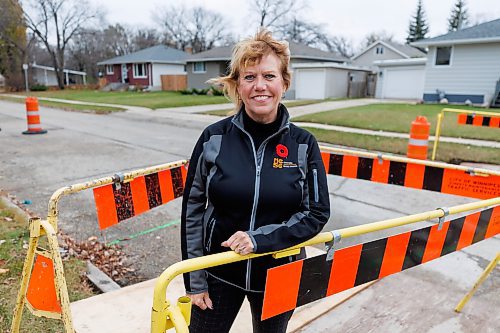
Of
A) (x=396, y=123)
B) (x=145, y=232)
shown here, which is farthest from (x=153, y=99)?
(x=145, y=232)

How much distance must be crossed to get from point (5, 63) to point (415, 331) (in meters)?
59.0

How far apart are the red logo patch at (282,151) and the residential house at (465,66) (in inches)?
976

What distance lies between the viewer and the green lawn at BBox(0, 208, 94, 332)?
304 centimetres

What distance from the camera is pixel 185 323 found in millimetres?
1469

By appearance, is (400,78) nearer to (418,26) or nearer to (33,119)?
(33,119)

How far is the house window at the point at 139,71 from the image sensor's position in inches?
1841

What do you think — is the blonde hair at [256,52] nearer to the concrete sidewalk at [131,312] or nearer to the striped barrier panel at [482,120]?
the concrete sidewalk at [131,312]

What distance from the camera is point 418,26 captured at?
64062mm

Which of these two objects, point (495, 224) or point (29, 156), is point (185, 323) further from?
point (29, 156)

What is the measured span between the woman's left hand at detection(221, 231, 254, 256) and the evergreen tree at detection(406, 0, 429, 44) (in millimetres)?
69017

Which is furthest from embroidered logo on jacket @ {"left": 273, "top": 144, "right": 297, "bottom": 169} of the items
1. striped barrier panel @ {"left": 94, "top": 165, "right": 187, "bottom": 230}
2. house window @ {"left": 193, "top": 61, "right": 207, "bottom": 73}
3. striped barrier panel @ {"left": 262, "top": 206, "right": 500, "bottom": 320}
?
house window @ {"left": 193, "top": 61, "right": 207, "bottom": 73}

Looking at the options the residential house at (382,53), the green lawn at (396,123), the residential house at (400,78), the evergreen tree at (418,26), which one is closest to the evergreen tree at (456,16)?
the evergreen tree at (418,26)

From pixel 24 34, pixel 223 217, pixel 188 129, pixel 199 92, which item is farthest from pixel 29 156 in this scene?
pixel 24 34

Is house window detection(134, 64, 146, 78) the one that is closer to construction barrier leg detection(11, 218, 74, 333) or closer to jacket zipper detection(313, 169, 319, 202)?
construction barrier leg detection(11, 218, 74, 333)
